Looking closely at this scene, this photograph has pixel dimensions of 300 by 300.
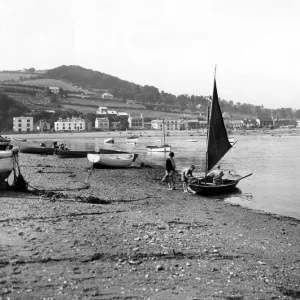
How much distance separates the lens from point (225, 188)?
2130 cm

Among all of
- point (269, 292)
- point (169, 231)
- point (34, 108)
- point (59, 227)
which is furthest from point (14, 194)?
point (34, 108)

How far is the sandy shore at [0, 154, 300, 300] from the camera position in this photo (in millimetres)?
6665

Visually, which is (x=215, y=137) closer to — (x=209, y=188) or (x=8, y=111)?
(x=209, y=188)

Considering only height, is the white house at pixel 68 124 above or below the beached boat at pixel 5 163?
above

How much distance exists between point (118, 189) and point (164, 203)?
4.34m

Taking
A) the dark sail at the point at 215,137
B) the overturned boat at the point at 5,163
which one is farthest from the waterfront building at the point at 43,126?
the overturned boat at the point at 5,163

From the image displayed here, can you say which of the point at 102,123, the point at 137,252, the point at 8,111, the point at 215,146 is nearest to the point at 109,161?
the point at 215,146

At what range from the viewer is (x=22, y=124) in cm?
16150

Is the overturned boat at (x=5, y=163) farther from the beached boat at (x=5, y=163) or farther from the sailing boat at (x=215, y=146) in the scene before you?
the sailing boat at (x=215, y=146)

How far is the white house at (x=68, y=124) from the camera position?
16662cm

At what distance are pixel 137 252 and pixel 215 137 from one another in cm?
1409

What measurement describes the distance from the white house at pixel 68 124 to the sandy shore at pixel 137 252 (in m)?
156

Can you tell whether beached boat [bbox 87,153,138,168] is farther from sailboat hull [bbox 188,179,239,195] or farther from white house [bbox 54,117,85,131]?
white house [bbox 54,117,85,131]

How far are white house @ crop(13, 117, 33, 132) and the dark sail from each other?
149658 millimetres
